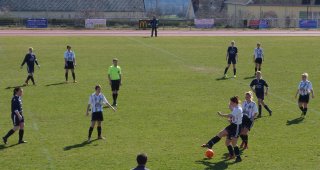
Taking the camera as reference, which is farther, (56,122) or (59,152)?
(56,122)

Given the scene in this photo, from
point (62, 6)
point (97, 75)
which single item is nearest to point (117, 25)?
point (62, 6)

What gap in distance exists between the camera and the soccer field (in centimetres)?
1593

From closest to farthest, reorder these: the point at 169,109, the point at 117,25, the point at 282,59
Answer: the point at 169,109, the point at 282,59, the point at 117,25

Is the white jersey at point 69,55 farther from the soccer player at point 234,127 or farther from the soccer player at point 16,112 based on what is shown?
the soccer player at point 234,127

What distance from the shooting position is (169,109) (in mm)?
23031

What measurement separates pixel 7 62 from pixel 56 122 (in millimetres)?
19090

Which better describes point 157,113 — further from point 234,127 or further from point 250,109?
point 234,127

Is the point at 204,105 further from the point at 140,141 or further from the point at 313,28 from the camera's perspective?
the point at 313,28

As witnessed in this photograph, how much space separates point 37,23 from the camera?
232 feet

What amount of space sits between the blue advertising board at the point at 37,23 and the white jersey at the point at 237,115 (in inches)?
2307

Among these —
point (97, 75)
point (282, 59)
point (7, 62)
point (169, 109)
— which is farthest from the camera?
point (282, 59)

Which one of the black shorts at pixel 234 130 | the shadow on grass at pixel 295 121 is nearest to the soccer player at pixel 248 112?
the black shorts at pixel 234 130

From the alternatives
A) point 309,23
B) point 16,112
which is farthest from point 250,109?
point 309,23

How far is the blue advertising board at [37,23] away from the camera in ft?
232
